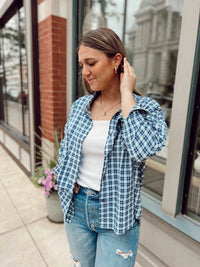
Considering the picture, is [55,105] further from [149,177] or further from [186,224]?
[186,224]

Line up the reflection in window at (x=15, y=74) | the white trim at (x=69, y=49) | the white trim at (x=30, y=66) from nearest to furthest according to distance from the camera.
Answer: the white trim at (x=69, y=49)
the white trim at (x=30, y=66)
the reflection in window at (x=15, y=74)

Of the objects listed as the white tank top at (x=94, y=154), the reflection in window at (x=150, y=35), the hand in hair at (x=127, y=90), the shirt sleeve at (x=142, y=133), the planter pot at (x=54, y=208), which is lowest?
the planter pot at (x=54, y=208)

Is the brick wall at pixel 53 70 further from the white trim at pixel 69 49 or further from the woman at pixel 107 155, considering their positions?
the woman at pixel 107 155

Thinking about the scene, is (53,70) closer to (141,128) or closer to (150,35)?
(141,128)

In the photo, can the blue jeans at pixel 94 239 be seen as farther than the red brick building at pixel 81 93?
No

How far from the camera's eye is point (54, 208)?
101 inches

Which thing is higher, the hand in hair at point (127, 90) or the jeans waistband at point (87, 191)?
the hand in hair at point (127, 90)

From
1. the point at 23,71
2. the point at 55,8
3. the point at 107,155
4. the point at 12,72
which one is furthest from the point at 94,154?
the point at 12,72

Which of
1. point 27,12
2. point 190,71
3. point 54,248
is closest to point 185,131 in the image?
point 190,71

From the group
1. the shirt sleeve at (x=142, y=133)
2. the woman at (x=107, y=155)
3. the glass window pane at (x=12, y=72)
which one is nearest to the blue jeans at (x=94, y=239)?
the woman at (x=107, y=155)

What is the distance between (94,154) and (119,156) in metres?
0.15

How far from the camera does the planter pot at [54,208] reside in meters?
2.54

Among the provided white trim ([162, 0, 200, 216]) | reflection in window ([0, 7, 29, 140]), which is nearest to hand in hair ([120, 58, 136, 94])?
white trim ([162, 0, 200, 216])

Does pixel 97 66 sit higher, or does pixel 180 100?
pixel 97 66
